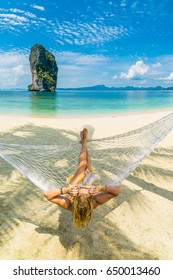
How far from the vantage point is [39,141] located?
16.7 feet

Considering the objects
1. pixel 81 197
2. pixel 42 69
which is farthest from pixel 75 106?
pixel 42 69

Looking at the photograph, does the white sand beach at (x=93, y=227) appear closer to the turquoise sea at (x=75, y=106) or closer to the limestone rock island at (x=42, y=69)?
the turquoise sea at (x=75, y=106)

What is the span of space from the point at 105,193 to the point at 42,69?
54840 mm

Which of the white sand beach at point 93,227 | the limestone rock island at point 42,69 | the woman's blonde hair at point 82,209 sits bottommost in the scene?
the white sand beach at point 93,227

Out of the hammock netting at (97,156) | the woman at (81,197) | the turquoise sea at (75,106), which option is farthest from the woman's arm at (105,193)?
the turquoise sea at (75,106)

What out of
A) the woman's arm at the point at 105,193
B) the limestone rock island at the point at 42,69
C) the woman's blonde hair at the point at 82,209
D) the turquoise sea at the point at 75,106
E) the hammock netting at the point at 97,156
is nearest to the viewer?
the woman's blonde hair at the point at 82,209

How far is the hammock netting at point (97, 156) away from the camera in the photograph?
224cm

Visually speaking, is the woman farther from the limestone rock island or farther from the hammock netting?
the limestone rock island

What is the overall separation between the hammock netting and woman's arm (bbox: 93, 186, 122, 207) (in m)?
0.25

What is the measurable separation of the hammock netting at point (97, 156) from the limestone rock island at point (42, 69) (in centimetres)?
5127

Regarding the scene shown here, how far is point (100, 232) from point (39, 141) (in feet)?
10.5
